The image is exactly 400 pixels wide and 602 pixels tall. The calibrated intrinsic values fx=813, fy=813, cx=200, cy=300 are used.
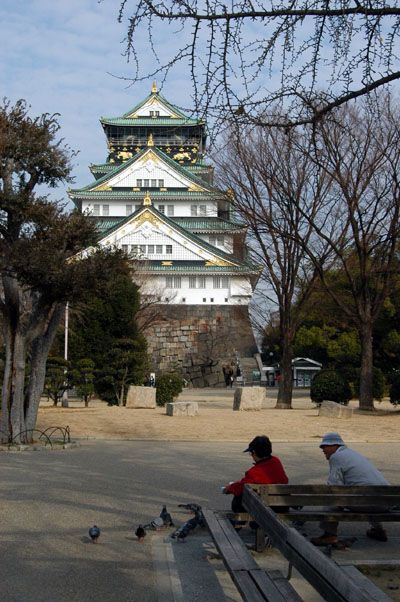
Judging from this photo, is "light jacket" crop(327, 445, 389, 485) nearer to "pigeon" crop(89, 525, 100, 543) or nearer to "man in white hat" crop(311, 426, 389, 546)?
"man in white hat" crop(311, 426, 389, 546)

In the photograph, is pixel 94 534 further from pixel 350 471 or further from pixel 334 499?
pixel 350 471

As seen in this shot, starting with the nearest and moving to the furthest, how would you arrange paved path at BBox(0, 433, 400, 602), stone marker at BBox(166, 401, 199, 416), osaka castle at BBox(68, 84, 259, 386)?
paved path at BBox(0, 433, 400, 602) < stone marker at BBox(166, 401, 199, 416) < osaka castle at BBox(68, 84, 259, 386)

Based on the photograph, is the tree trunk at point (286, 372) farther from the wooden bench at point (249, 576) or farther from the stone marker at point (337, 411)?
the wooden bench at point (249, 576)

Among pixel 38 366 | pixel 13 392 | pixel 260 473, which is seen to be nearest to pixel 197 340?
pixel 38 366

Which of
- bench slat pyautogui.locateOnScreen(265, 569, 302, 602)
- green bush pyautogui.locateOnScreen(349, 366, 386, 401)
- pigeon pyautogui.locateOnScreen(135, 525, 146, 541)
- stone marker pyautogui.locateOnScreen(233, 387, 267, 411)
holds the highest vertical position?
green bush pyautogui.locateOnScreen(349, 366, 386, 401)

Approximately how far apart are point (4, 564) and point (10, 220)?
10.3 metres

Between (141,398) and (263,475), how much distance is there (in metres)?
20.4

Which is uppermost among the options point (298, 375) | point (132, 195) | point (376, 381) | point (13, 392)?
point (132, 195)

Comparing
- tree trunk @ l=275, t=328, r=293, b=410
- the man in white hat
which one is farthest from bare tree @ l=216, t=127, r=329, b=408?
the man in white hat

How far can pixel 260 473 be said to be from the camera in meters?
7.22

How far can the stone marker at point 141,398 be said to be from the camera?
2733 centimetres

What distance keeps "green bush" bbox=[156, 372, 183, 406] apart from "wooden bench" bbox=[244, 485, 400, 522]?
2079 cm

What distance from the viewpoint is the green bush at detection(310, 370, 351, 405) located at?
2608 cm

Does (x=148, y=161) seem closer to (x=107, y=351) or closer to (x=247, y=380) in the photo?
(x=247, y=380)
